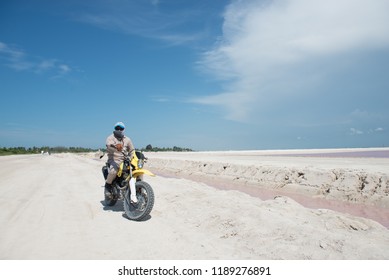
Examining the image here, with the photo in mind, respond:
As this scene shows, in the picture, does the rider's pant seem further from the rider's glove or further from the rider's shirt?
the rider's glove

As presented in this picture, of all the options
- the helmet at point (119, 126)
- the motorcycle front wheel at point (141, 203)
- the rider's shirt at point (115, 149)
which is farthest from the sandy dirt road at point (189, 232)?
the helmet at point (119, 126)

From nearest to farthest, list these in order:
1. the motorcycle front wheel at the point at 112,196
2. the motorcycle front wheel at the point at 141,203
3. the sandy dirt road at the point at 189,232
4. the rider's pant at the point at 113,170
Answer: the sandy dirt road at the point at 189,232, the motorcycle front wheel at the point at 141,203, the rider's pant at the point at 113,170, the motorcycle front wheel at the point at 112,196

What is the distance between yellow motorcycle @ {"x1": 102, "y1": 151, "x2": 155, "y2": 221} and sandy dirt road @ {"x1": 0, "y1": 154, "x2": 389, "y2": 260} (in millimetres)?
272

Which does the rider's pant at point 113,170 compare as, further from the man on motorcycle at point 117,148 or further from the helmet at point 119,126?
the helmet at point 119,126

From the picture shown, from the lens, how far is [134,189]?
23.2 ft

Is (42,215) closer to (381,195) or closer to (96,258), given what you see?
(96,258)

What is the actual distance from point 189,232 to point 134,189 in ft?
5.84

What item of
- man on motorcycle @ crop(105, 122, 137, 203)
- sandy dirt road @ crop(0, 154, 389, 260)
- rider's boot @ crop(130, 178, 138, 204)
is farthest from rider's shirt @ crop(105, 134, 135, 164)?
sandy dirt road @ crop(0, 154, 389, 260)

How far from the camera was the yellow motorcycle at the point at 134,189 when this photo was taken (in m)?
6.86

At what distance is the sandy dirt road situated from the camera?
4773 mm

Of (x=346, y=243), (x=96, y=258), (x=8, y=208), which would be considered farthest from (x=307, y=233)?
(x=8, y=208)
